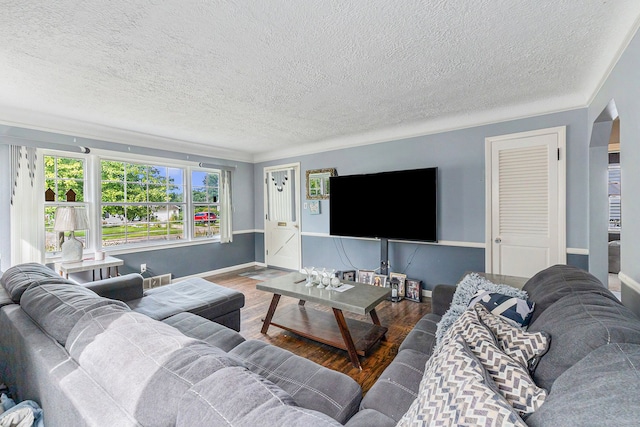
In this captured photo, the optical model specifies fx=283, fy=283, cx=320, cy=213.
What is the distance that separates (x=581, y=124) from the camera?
9.57ft

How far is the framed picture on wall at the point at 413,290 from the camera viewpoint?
147 inches

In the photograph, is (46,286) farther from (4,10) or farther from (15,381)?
(4,10)

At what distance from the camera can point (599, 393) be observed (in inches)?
22.5

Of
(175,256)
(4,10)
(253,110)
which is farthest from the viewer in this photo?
(175,256)

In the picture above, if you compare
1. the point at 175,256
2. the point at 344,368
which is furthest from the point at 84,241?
the point at 344,368

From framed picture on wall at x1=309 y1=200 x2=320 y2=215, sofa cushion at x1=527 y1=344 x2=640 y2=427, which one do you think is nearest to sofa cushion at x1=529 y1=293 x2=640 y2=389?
sofa cushion at x1=527 y1=344 x2=640 y2=427

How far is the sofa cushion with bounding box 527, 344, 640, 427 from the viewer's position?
1.69 feet

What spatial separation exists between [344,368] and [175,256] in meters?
3.53

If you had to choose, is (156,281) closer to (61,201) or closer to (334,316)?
(61,201)

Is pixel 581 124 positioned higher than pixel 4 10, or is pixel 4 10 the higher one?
pixel 4 10

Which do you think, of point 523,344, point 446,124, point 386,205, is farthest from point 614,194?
point 523,344

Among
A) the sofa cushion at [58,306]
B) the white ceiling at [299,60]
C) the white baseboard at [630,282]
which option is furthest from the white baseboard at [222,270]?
the white baseboard at [630,282]

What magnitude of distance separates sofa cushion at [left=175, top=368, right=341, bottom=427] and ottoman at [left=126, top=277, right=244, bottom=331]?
167cm

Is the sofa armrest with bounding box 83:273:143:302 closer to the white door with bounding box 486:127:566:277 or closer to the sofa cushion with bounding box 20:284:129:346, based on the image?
the sofa cushion with bounding box 20:284:129:346
